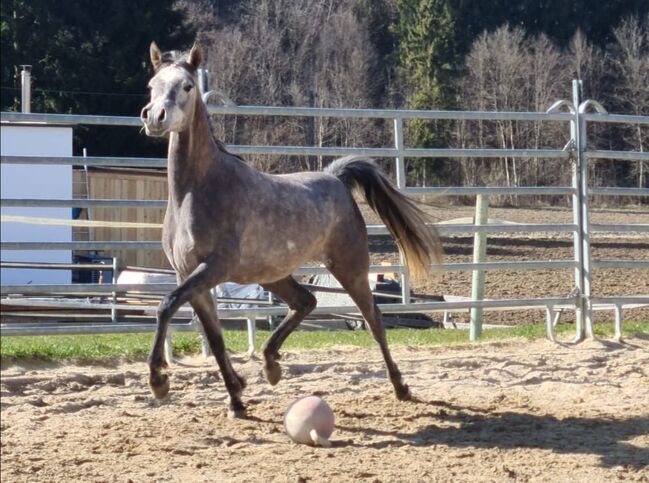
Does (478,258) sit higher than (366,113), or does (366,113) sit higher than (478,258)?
(366,113)

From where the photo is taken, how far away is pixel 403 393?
6.43 m

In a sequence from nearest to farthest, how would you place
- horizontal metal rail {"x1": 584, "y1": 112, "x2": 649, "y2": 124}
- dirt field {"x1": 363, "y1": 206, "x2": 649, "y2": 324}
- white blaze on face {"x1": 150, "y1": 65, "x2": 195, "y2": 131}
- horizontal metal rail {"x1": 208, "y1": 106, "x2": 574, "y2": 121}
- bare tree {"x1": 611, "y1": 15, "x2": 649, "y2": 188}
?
white blaze on face {"x1": 150, "y1": 65, "x2": 195, "y2": 131}
horizontal metal rail {"x1": 208, "y1": 106, "x2": 574, "y2": 121}
horizontal metal rail {"x1": 584, "y1": 112, "x2": 649, "y2": 124}
dirt field {"x1": 363, "y1": 206, "x2": 649, "y2": 324}
bare tree {"x1": 611, "y1": 15, "x2": 649, "y2": 188}

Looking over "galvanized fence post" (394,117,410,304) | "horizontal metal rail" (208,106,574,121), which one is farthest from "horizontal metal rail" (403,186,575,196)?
"horizontal metal rail" (208,106,574,121)

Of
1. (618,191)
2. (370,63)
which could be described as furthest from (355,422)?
(370,63)

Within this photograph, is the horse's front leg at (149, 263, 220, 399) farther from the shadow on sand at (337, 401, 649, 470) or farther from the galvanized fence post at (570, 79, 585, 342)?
the galvanized fence post at (570, 79, 585, 342)

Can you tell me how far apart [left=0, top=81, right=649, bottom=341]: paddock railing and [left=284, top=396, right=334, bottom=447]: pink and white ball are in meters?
2.15

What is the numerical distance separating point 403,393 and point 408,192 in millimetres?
2153

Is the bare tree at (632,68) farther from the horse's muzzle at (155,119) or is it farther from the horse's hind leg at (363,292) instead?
the horse's muzzle at (155,119)

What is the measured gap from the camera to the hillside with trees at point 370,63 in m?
26.2

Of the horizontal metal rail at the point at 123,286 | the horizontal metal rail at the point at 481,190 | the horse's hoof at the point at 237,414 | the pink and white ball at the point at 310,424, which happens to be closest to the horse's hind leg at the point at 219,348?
the horse's hoof at the point at 237,414

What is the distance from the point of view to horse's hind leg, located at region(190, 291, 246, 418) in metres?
5.87

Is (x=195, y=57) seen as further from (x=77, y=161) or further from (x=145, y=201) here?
(x=145, y=201)

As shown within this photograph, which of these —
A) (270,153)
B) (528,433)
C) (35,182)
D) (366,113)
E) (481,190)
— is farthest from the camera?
(481,190)

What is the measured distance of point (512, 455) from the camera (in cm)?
512
